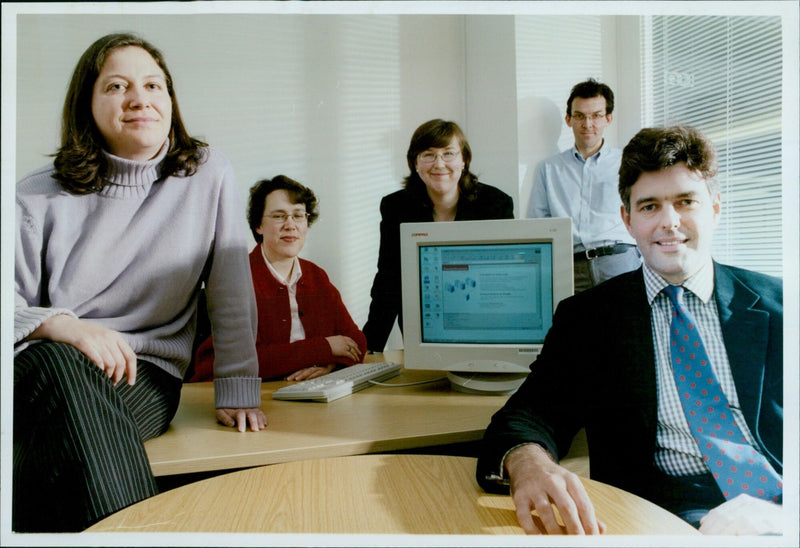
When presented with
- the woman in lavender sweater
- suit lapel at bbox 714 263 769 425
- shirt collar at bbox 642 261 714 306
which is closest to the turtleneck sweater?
the woman in lavender sweater

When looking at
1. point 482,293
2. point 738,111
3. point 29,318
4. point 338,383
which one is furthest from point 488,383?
point 29,318

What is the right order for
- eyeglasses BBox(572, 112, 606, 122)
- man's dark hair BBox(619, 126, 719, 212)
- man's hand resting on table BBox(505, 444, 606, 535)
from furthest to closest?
eyeglasses BBox(572, 112, 606, 122) → man's dark hair BBox(619, 126, 719, 212) → man's hand resting on table BBox(505, 444, 606, 535)

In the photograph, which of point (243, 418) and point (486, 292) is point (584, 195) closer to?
point (486, 292)

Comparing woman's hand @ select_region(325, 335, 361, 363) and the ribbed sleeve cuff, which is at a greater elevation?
the ribbed sleeve cuff

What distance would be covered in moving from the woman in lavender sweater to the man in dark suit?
684 millimetres

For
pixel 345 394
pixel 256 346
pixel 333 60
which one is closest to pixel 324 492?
pixel 345 394

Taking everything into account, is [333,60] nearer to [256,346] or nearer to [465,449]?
[256,346]

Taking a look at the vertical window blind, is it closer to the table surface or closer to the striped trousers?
the table surface

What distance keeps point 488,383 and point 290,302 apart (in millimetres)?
540

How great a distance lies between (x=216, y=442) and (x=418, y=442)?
0.40 m

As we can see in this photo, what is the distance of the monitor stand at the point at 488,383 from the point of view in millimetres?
1602

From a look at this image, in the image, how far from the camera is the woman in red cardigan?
1.54 meters

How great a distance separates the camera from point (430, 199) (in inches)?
65.2

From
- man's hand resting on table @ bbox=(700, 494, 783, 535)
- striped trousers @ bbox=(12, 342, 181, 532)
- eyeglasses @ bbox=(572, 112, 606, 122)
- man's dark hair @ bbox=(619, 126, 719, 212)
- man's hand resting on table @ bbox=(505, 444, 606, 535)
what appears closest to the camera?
man's hand resting on table @ bbox=(505, 444, 606, 535)
